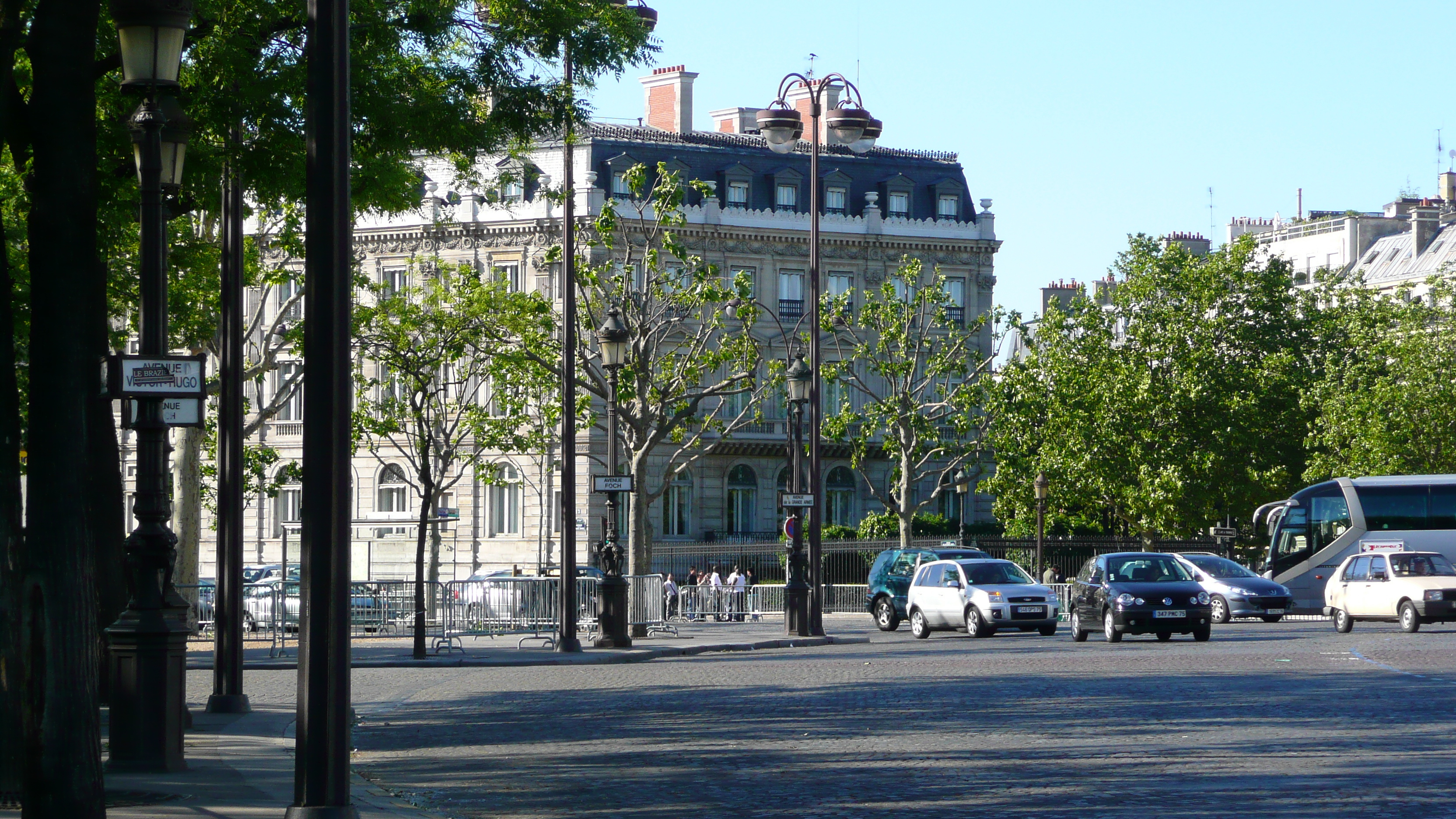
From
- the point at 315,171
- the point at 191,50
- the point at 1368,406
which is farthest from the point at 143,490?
the point at 1368,406

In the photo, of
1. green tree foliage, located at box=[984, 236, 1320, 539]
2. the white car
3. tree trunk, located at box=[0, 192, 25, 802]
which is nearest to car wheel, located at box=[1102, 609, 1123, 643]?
the white car

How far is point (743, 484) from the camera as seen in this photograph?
235 feet

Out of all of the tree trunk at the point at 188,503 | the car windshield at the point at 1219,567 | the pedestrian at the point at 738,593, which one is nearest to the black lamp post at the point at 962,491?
the pedestrian at the point at 738,593

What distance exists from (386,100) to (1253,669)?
1215 cm

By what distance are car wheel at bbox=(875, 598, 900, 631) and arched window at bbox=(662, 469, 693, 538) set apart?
29.9 m

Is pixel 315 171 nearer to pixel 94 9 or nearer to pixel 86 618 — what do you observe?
pixel 94 9

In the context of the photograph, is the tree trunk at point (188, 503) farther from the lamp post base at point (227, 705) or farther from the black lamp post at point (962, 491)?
the black lamp post at point (962, 491)

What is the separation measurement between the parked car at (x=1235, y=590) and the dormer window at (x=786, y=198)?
116 feet

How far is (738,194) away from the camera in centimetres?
7188

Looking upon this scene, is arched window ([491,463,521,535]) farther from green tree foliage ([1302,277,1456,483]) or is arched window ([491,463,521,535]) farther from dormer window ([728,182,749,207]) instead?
green tree foliage ([1302,277,1456,483])

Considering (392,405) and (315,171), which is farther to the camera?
(392,405)

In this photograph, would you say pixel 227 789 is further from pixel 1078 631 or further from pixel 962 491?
pixel 962 491

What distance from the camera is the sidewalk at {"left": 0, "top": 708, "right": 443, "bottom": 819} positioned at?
10.5 meters

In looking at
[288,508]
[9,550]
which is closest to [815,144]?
[9,550]
